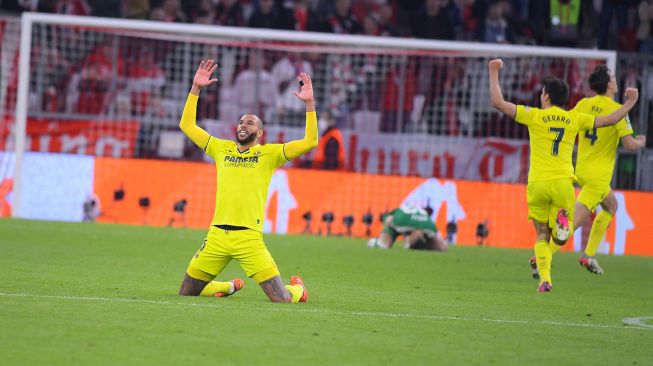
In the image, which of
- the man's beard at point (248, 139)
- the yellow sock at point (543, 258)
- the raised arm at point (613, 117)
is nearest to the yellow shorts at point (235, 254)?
the man's beard at point (248, 139)

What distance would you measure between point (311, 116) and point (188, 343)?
3233 mm

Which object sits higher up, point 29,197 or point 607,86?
point 607,86

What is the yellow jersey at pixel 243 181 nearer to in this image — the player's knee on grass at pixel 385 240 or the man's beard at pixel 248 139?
the man's beard at pixel 248 139

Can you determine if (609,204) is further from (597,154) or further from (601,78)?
(601,78)

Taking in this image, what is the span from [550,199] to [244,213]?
352 centimetres

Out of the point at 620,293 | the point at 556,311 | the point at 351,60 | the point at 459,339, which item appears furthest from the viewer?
the point at 351,60

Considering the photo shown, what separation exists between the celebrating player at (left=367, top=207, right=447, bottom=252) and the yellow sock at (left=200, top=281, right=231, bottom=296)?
8430 millimetres

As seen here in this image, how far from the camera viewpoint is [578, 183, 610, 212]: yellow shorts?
1499 cm

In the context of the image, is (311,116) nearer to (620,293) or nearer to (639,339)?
(639,339)

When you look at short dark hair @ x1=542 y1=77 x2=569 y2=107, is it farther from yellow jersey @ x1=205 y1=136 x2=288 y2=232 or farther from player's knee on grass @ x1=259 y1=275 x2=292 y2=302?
player's knee on grass @ x1=259 y1=275 x2=292 y2=302

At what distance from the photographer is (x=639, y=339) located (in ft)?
29.7

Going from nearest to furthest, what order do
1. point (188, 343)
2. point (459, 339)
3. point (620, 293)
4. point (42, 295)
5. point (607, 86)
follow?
point (188, 343) → point (459, 339) → point (42, 295) → point (620, 293) → point (607, 86)

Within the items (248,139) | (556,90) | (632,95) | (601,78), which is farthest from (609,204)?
(248,139)

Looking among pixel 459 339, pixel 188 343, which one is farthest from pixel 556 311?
pixel 188 343
